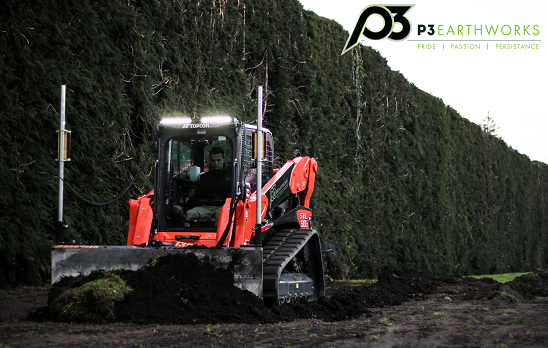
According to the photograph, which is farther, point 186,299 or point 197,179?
point 197,179

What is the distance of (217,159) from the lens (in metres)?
7.71

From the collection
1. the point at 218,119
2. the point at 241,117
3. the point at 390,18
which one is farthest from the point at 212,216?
the point at 390,18

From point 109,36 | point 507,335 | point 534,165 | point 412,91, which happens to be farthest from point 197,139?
point 534,165

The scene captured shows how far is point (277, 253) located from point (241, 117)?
17.4 feet

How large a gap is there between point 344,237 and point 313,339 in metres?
10.4

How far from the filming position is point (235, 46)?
12.9 m

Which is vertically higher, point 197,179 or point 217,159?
point 217,159

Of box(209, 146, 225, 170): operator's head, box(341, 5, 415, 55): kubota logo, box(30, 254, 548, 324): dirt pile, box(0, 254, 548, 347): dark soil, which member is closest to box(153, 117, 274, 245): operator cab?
box(209, 146, 225, 170): operator's head

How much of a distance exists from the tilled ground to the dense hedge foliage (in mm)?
1962

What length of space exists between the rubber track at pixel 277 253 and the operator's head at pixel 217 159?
4.40 feet

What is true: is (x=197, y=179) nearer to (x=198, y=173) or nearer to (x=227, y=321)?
(x=198, y=173)

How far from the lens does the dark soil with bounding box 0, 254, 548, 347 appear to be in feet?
17.8

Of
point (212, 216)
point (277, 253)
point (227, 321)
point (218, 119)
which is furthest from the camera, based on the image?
point (277, 253)

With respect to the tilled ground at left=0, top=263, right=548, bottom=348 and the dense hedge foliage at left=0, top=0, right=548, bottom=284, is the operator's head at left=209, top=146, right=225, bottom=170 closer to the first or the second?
the dense hedge foliage at left=0, top=0, right=548, bottom=284
